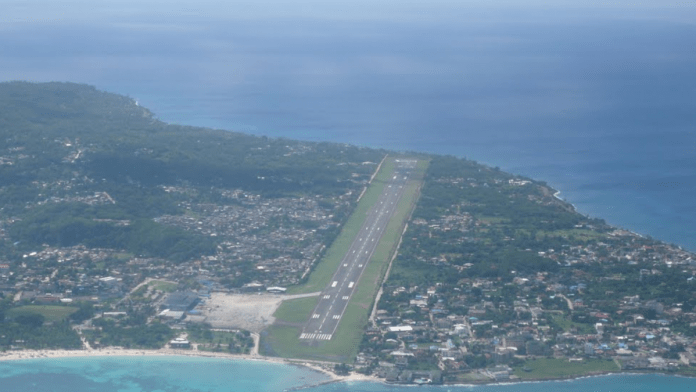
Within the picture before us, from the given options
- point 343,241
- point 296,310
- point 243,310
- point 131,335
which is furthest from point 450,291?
point 131,335

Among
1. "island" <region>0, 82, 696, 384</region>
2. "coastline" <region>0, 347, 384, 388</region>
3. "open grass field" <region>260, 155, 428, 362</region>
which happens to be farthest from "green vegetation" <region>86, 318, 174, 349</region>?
"open grass field" <region>260, 155, 428, 362</region>

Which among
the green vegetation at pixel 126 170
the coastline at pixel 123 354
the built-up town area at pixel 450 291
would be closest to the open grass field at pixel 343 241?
the built-up town area at pixel 450 291

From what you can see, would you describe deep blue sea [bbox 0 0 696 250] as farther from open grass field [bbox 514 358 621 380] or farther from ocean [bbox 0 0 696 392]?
open grass field [bbox 514 358 621 380]

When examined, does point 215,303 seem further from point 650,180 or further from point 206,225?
point 650,180

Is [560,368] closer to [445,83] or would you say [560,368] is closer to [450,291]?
[450,291]

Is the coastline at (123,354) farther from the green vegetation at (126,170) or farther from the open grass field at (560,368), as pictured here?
the green vegetation at (126,170)

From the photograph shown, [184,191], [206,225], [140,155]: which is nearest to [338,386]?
[206,225]
